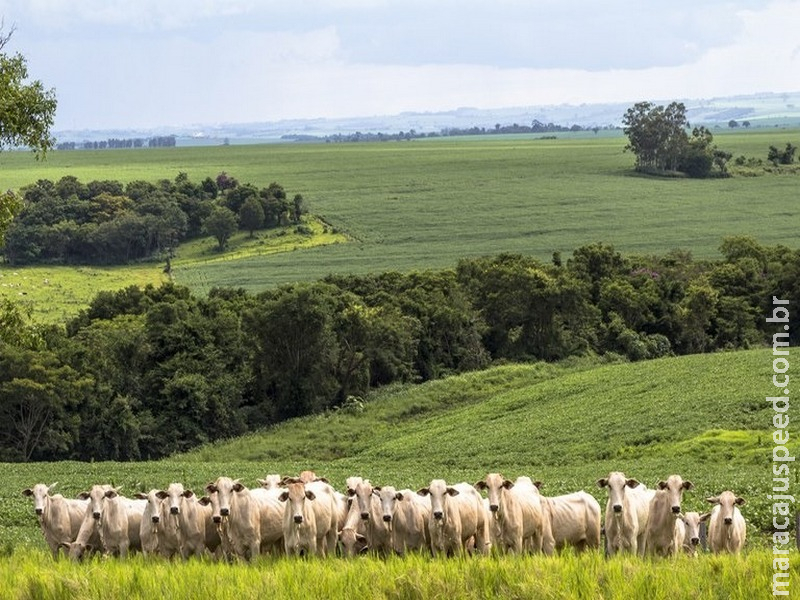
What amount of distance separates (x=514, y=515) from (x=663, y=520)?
2.52m

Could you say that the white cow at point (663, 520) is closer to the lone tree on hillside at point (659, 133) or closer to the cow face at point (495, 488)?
the cow face at point (495, 488)

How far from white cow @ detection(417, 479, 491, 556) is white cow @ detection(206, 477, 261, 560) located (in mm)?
3023

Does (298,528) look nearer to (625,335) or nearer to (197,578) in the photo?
(197,578)

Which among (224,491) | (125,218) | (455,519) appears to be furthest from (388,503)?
(125,218)

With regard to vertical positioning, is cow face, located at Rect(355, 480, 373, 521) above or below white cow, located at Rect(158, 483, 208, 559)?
above

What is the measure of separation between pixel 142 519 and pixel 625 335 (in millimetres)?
55259

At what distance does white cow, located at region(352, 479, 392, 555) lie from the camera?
19828mm

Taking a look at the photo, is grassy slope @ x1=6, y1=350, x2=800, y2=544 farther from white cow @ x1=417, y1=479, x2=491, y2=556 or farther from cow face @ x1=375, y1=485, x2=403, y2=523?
cow face @ x1=375, y1=485, x2=403, y2=523

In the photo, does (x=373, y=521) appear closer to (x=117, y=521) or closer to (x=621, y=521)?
(x=621, y=521)

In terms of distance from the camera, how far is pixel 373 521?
20.0 m

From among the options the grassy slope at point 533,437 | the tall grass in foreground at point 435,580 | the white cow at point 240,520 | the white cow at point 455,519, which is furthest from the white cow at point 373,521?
the grassy slope at point 533,437

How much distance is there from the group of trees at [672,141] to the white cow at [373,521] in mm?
167145

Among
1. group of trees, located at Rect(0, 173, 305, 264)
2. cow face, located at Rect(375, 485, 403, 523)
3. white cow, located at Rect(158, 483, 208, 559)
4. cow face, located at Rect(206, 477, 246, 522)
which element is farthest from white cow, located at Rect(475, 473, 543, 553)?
group of trees, located at Rect(0, 173, 305, 264)

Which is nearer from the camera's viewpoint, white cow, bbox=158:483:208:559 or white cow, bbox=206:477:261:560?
white cow, bbox=206:477:261:560
